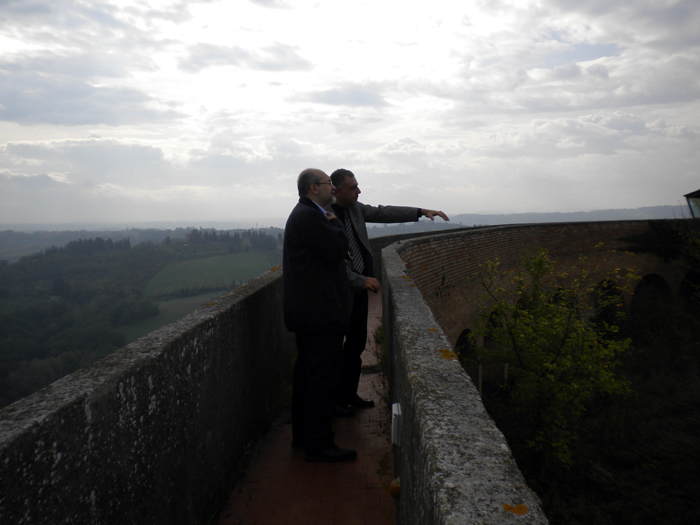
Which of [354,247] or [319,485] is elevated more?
[354,247]

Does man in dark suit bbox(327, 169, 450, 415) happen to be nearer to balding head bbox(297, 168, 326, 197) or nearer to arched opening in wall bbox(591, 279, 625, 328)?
balding head bbox(297, 168, 326, 197)

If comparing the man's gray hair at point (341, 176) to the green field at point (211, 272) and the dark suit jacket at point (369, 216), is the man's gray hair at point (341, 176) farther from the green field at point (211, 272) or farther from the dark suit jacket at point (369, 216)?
the green field at point (211, 272)

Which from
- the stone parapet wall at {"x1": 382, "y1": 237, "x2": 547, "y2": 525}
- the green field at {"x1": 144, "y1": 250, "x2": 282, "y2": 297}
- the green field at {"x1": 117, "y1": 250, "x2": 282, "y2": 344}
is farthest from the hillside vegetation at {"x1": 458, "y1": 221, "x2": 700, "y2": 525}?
the green field at {"x1": 144, "y1": 250, "x2": 282, "y2": 297}

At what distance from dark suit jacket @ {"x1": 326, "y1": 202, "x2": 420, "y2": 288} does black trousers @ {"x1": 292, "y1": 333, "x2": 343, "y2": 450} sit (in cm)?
101

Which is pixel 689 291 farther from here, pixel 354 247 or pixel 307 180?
pixel 307 180

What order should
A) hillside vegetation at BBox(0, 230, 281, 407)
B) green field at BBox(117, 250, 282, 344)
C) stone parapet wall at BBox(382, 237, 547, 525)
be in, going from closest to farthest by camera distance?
stone parapet wall at BBox(382, 237, 547, 525) → hillside vegetation at BBox(0, 230, 281, 407) → green field at BBox(117, 250, 282, 344)

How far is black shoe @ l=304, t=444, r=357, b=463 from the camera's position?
2.97 meters

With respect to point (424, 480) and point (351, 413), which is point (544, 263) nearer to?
point (351, 413)

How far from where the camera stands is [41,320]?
5603cm

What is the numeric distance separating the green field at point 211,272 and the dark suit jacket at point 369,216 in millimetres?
69979

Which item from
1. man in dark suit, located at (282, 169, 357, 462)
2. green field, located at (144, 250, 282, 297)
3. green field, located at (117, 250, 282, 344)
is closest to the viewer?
man in dark suit, located at (282, 169, 357, 462)

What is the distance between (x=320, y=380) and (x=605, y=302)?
559cm

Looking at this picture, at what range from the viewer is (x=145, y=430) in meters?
1.87

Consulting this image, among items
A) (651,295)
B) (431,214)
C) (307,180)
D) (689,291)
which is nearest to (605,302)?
(431,214)
